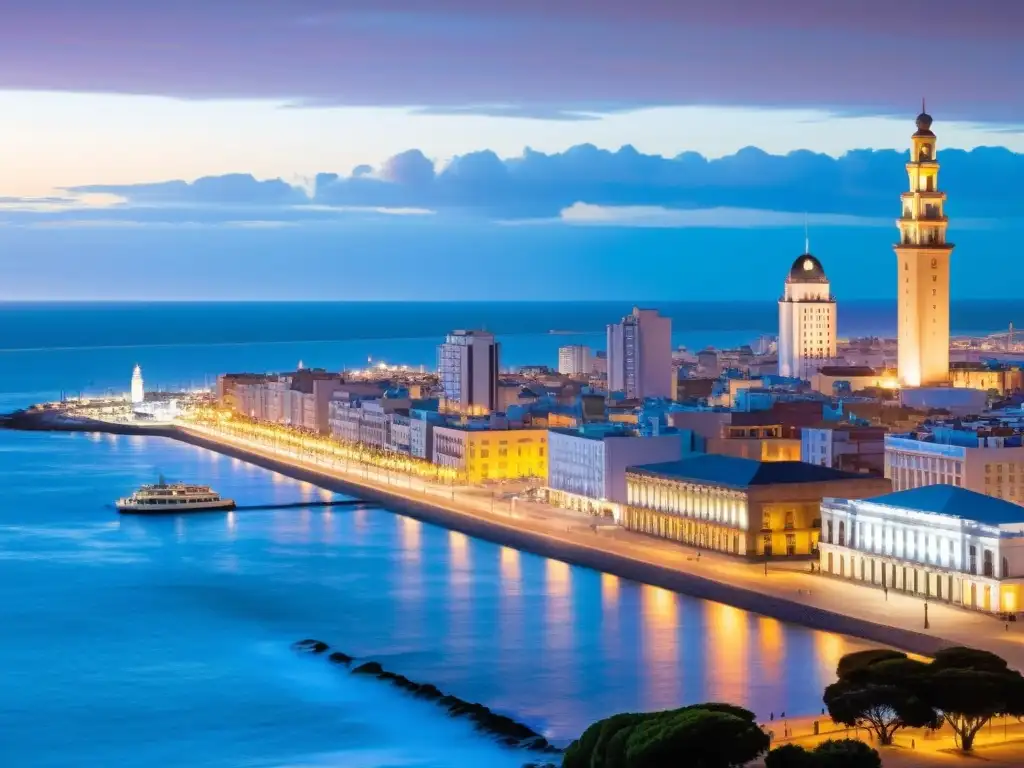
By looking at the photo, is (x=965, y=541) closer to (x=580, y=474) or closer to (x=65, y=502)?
(x=580, y=474)

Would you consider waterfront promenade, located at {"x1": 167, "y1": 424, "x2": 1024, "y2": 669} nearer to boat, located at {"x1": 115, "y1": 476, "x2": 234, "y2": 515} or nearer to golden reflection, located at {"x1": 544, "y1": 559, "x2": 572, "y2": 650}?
golden reflection, located at {"x1": 544, "y1": 559, "x2": 572, "y2": 650}

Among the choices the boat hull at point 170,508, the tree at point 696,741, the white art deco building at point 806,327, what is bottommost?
the boat hull at point 170,508

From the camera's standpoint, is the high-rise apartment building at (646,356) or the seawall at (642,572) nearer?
the seawall at (642,572)

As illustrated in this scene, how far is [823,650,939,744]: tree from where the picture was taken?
2942cm

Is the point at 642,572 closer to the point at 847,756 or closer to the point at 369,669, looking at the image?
the point at 369,669

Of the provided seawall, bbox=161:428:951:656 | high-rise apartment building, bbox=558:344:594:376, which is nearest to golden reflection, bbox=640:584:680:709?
seawall, bbox=161:428:951:656

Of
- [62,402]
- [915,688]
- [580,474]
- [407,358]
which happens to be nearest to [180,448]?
[62,402]

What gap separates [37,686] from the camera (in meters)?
37.3

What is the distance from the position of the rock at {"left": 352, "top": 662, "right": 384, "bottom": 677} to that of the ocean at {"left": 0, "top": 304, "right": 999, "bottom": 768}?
356mm

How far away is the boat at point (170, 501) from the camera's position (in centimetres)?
6594

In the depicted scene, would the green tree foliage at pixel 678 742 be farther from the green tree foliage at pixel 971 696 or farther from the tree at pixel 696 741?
the green tree foliage at pixel 971 696

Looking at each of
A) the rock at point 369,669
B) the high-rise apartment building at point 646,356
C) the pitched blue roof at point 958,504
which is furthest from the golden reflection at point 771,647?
the high-rise apartment building at point 646,356

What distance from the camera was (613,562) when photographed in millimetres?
48969

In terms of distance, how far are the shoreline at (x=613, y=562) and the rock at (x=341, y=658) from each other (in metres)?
8.75
